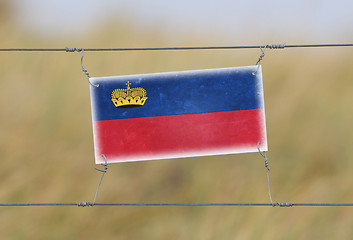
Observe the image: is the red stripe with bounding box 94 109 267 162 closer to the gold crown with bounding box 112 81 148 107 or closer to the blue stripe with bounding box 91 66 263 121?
the blue stripe with bounding box 91 66 263 121

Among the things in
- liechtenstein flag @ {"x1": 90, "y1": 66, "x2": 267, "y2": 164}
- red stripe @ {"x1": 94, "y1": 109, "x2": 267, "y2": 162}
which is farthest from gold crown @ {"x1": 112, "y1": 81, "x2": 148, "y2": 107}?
red stripe @ {"x1": 94, "y1": 109, "x2": 267, "y2": 162}

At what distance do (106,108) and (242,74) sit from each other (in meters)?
1.77

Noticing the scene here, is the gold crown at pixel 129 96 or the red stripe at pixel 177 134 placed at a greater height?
the gold crown at pixel 129 96

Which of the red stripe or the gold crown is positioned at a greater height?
the gold crown

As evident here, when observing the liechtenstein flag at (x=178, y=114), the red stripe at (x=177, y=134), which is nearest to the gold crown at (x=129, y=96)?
the liechtenstein flag at (x=178, y=114)

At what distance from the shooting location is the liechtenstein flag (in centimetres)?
920

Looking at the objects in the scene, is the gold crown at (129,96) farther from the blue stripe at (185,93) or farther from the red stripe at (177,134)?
the red stripe at (177,134)

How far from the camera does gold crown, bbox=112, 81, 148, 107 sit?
923cm

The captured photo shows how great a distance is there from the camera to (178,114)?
929 centimetres

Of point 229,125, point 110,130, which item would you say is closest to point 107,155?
point 110,130

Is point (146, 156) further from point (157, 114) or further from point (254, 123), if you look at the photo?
point (254, 123)

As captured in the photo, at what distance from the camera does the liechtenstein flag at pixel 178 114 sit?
30.2 feet

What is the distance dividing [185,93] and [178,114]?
280 millimetres

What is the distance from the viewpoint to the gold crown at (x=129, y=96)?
9234 millimetres
